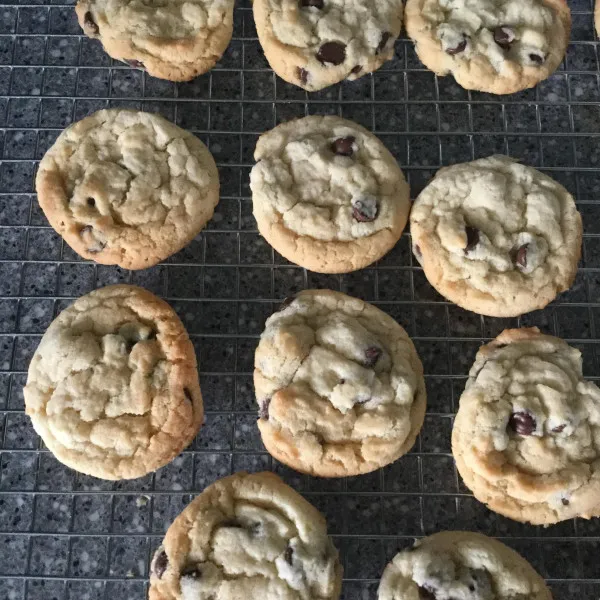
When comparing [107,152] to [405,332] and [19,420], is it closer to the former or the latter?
[19,420]

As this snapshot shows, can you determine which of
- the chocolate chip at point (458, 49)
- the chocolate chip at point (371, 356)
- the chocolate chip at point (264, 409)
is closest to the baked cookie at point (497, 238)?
the chocolate chip at point (371, 356)

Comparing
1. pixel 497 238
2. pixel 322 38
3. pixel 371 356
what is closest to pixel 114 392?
pixel 371 356

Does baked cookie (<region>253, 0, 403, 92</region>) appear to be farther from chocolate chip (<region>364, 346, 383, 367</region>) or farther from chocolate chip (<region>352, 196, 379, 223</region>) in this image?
chocolate chip (<region>364, 346, 383, 367</region>)

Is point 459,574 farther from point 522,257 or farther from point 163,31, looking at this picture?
point 163,31

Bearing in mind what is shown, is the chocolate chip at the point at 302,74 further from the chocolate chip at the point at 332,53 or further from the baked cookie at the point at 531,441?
the baked cookie at the point at 531,441

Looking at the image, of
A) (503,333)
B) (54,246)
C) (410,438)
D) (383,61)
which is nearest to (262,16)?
(383,61)

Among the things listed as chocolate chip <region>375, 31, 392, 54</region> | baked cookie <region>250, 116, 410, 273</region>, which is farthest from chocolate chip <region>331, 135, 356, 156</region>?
chocolate chip <region>375, 31, 392, 54</region>
